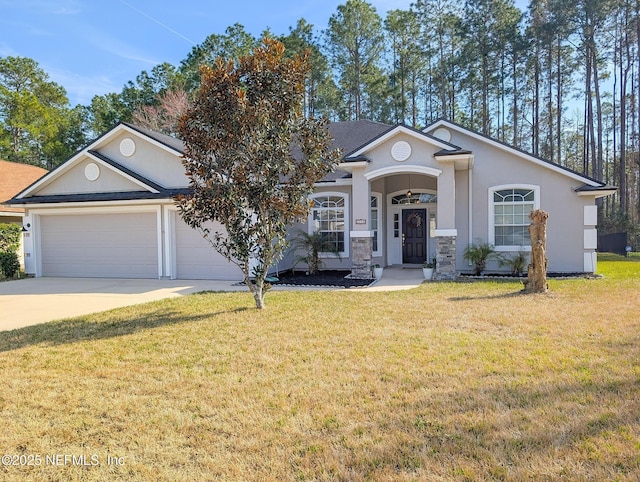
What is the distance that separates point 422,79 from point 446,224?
79.4 ft

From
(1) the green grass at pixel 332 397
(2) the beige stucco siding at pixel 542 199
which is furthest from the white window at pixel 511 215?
(1) the green grass at pixel 332 397

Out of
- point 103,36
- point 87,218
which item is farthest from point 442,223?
point 103,36

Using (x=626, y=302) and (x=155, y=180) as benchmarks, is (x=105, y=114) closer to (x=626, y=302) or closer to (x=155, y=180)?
(x=155, y=180)

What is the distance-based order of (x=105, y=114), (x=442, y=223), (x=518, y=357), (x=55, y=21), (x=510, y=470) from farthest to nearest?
(x=105, y=114) → (x=55, y=21) → (x=442, y=223) → (x=518, y=357) → (x=510, y=470)

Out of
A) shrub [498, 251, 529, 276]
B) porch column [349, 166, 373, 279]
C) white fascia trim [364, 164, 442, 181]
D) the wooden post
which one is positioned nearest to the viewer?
the wooden post

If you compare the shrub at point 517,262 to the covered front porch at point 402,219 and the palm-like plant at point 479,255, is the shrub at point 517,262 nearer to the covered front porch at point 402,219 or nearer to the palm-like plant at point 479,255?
the palm-like plant at point 479,255

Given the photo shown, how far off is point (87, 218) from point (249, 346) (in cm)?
1158

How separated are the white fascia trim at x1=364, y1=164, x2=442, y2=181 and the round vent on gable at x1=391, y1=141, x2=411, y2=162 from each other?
10.7 inches

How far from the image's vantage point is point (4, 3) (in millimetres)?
13266

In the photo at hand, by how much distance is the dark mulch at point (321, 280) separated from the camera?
1173 centimetres

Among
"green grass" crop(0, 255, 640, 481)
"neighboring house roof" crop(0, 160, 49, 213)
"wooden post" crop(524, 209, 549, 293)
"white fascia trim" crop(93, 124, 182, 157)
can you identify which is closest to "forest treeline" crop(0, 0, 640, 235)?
"neighboring house roof" crop(0, 160, 49, 213)

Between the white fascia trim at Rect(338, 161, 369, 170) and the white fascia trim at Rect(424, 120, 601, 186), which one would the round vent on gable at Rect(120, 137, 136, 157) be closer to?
the white fascia trim at Rect(338, 161, 369, 170)

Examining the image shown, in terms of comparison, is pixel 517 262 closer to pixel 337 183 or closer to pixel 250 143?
pixel 337 183

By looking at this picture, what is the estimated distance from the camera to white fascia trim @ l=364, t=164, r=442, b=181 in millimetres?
11961
